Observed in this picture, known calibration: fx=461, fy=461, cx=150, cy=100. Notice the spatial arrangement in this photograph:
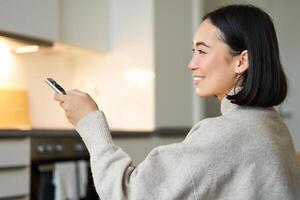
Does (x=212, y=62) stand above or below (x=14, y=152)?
above

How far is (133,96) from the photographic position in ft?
10.2

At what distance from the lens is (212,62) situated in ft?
2.67

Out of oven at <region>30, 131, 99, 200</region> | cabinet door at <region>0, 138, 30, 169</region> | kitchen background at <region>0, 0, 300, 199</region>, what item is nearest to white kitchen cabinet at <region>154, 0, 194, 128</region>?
kitchen background at <region>0, 0, 300, 199</region>

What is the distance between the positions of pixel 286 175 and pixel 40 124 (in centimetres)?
252

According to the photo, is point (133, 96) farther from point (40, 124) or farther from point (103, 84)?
point (40, 124)

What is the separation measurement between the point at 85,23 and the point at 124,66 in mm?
395

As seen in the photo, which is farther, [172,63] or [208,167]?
[172,63]

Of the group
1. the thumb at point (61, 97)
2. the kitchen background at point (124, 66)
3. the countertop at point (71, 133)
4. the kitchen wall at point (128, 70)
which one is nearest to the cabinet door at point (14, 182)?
the countertop at point (71, 133)

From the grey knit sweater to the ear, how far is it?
0.32 feet

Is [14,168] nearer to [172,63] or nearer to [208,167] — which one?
[172,63]

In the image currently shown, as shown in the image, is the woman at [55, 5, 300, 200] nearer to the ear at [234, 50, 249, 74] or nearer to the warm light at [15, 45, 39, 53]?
the ear at [234, 50, 249, 74]

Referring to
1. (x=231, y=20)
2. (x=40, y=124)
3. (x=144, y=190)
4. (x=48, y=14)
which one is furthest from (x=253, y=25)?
(x=40, y=124)

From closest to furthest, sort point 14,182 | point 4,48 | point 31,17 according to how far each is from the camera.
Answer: point 14,182 < point 31,17 < point 4,48

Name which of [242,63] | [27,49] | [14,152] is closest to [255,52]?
[242,63]
